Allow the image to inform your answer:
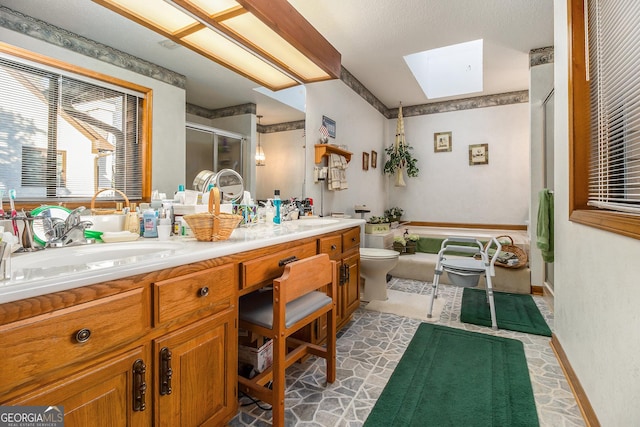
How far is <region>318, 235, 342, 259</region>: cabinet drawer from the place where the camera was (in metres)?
1.97

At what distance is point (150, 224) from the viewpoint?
4.82 ft

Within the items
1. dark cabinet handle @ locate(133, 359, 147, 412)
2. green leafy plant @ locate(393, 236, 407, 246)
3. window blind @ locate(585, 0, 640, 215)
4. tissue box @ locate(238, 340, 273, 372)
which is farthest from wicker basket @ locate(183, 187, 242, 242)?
green leafy plant @ locate(393, 236, 407, 246)

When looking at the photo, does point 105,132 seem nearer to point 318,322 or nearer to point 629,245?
point 318,322

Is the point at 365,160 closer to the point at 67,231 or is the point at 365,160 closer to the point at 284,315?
the point at 284,315

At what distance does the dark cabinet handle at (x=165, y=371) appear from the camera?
3.27 ft

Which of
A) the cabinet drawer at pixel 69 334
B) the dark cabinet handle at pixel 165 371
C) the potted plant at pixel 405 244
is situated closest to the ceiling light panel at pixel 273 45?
the cabinet drawer at pixel 69 334

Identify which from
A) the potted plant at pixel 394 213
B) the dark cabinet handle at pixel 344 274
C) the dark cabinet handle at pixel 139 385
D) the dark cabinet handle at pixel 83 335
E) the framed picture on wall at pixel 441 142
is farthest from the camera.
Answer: the potted plant at pixel 394 213

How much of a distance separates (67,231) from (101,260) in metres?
0.19

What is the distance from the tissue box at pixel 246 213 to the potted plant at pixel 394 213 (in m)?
3.44

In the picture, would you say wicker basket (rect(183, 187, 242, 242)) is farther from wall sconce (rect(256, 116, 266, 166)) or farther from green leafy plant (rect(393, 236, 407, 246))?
green leafy plant (rect(393, 236, 407, 246))

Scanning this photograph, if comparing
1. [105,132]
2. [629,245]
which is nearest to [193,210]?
[105,132]

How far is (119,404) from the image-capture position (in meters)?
0.88

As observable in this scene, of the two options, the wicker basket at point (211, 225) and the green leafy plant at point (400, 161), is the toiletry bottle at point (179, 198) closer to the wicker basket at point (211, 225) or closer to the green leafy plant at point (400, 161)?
the wicker basket at point (211, 225)

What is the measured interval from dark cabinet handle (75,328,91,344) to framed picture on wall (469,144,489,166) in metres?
5.17
